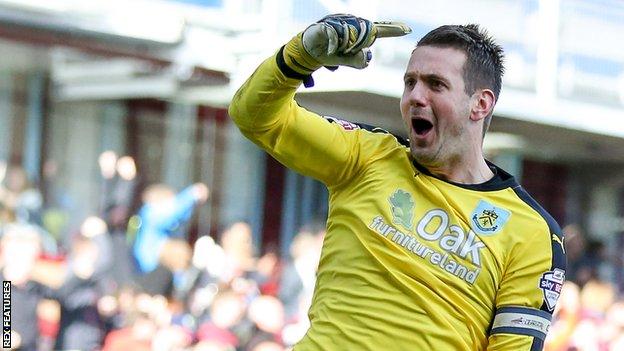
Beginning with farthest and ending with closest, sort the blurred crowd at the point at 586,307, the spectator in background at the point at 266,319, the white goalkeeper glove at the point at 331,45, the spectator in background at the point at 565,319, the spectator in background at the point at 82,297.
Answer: the blurred crowd at the point at 586,307
the spectator in background at the point at 565,319
the spectator in background at the point at 266,319
the spectator in background at the point at 82,297
the white goalkeeper glove at the point at 331,45

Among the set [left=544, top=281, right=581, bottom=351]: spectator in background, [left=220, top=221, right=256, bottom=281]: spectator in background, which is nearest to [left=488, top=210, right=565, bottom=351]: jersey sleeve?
[left=220, top=221, right=256, bottom=281]: spectator in background

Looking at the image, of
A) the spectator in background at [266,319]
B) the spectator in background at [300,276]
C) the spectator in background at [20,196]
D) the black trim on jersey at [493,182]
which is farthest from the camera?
the spectator in background at [300,276]

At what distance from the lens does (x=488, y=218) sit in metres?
4.87

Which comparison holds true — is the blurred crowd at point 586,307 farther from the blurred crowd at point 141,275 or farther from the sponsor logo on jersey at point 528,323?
the sponsor logo on jersey at point 528,323

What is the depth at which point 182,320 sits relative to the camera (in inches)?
449

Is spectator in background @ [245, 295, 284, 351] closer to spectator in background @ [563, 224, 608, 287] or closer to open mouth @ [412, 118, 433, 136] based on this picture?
spectator in background @ [563, 224, 608, 287]

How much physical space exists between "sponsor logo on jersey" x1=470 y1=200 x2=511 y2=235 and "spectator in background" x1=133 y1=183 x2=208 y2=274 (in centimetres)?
664

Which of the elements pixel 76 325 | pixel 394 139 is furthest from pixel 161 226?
pixel 394 139

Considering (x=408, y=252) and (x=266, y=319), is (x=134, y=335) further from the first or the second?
(x=408, y=252)

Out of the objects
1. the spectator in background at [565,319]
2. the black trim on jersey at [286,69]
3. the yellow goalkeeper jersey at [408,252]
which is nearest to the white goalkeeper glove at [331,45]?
the black trim on jersey at [286,69]

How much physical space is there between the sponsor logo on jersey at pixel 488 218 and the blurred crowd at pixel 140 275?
527 centimetres

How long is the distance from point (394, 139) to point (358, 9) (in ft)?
26.2

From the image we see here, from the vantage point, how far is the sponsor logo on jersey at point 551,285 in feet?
15.8

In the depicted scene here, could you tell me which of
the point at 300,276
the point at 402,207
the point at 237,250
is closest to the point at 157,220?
the point at 237,250
